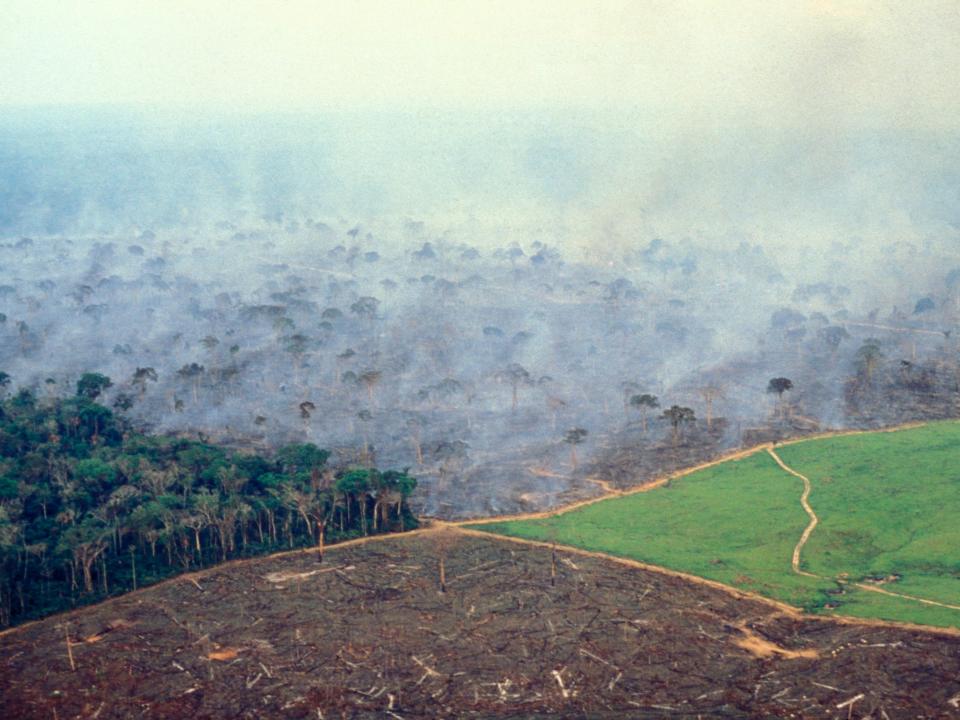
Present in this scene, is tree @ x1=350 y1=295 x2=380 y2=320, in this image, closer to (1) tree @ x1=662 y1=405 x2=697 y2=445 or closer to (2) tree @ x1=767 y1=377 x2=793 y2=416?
(1) tree @ x1=662 y1=405 x2=697 y2=445

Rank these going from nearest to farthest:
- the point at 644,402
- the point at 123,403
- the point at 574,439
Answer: the point at 574,439, the point at 644,402, the point at 123,403

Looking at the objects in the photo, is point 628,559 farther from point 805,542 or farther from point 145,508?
point 145,508

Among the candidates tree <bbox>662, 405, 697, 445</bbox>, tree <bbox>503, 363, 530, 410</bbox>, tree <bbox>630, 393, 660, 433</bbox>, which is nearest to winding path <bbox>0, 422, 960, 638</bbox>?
tree <bbox>662, 405, 697, 445</bbox>

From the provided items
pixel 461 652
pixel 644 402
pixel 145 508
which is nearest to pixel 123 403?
pixel 145 508

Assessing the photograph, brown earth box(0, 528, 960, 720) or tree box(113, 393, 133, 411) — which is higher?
tree box(113, 393, 133, 411)

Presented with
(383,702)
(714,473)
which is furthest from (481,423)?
(383,702)

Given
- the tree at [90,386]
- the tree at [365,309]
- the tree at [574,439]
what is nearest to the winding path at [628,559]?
the tree at [574,439]

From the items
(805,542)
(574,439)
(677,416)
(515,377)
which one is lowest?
(805,542)
